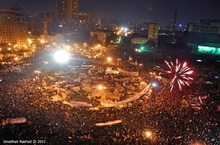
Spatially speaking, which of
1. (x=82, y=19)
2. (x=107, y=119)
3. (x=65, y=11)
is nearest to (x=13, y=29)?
(x=107, y=119)

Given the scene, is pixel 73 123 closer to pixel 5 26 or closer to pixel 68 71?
pixel 68 71

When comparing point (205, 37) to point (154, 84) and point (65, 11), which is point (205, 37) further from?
point (65, 11)

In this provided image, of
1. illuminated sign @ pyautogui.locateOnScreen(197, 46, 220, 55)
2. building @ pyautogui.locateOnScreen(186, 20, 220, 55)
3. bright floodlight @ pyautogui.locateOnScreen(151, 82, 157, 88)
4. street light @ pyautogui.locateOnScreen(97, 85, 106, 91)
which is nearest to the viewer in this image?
street light @ pyautogui.locateOnScreen(97, 85, 106, 91)

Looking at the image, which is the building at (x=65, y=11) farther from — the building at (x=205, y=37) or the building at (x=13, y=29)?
the building at (x=205, y=37)

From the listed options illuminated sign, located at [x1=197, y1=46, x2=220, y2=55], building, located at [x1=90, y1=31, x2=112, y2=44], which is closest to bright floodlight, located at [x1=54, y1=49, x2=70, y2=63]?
building, located at [x1=90, y1=31, x2=112, y2=44]

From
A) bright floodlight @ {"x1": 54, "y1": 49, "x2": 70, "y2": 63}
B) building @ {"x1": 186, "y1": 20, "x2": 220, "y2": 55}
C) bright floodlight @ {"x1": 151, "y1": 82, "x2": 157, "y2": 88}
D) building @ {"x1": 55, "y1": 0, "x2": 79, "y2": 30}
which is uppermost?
building @ {"x1": 55, "y1": 0, "x2": 79, "y2": 30}

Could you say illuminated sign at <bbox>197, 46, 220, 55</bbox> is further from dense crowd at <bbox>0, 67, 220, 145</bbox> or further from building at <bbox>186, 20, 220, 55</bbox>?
dense crowd at <bbox>0, 67, 220, 145</bbox>
